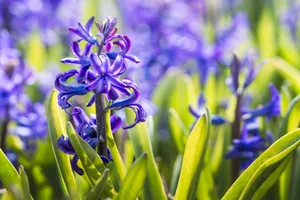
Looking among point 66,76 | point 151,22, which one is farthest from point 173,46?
point 66,76

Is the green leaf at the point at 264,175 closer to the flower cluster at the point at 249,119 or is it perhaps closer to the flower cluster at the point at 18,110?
the flower cluster at the point at 249,119

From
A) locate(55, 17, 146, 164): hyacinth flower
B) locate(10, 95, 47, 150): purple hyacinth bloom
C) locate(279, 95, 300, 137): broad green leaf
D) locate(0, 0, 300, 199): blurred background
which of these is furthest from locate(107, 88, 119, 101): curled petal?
locate(10, 95, 47, 150): purple hyacinth bloom

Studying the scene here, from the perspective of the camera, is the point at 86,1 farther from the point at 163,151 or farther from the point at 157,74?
the point at 163,151

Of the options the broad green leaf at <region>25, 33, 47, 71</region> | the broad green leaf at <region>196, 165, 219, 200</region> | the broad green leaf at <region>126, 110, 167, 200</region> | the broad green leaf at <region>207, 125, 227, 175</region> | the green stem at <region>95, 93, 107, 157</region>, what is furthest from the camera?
the broad green leaf at <region>25, 33, 47, 71</region>

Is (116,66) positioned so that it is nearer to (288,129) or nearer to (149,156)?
(149,156)

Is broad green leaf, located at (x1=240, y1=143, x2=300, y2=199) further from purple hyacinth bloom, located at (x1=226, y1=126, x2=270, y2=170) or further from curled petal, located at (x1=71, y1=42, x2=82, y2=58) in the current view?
curled petal, located at (x1=71, y1=42, x2=82, y2=58)
